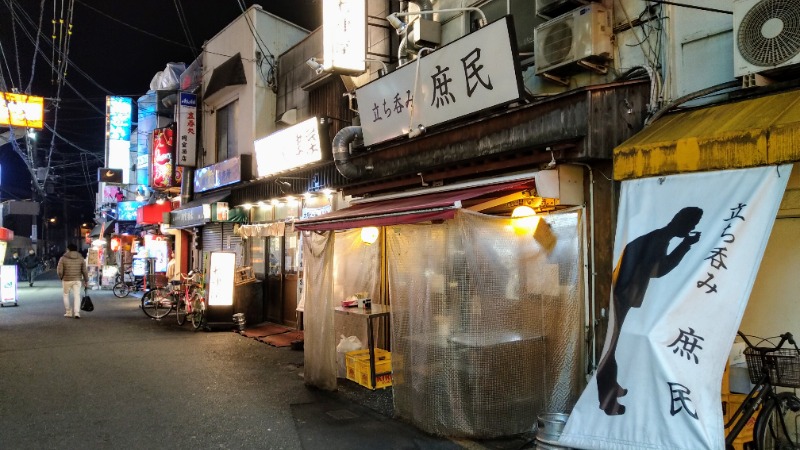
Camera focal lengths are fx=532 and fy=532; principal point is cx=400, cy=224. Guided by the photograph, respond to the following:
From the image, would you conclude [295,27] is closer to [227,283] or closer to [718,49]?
[227,283]

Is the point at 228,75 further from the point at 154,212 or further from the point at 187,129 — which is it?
the point at 154,212

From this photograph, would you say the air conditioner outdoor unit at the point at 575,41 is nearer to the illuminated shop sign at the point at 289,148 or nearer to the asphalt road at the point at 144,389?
the asphalt road at the point at 144,389

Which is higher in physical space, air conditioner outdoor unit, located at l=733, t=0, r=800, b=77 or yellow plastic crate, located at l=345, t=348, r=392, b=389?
→ air conditioner outdoor unit, located at l=733, t=0, r=800, b=77

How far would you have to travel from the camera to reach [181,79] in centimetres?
2388

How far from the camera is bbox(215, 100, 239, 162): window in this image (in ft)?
62.4

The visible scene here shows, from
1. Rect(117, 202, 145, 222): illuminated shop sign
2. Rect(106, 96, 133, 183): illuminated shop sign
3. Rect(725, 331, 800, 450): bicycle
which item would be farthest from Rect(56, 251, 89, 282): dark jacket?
Rect(725, 331, 800, 450): bicycle

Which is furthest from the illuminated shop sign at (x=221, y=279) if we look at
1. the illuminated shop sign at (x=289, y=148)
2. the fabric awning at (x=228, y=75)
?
the fabric awning at (x=228, y=75)

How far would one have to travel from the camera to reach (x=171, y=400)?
27.2ft

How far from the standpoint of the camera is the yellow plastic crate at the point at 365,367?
29.7ft

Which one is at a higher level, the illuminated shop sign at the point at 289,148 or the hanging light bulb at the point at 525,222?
the illuminated shop sign at the point at 289,148

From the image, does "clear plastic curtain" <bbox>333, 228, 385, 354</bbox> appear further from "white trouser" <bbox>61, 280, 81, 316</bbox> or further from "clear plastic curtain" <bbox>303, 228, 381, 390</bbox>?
"white trouser" <bbox>61, 280, 81, 316</bbox>

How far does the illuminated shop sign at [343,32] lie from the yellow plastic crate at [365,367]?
556cm

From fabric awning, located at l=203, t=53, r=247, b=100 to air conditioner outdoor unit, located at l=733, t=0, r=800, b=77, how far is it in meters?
15.0

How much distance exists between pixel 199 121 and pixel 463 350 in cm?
1793
